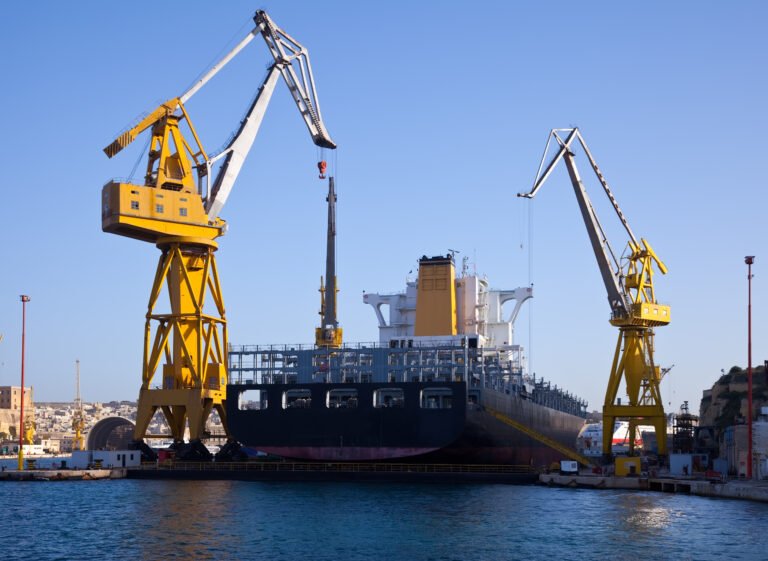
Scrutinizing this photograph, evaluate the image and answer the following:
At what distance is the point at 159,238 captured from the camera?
235 feet

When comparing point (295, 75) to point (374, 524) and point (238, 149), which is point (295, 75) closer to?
point (238, 149)

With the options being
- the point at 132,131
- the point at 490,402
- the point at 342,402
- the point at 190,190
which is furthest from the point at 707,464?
the point at 132,131

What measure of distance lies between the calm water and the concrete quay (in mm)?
8801

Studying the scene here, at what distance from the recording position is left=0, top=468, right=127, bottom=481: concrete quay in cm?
6800

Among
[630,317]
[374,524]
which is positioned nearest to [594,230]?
[630,317]

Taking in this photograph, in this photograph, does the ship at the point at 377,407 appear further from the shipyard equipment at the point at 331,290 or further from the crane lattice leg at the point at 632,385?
the shipyard equipment at the point at 331,290

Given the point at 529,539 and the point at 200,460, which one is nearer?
the point at 529,539

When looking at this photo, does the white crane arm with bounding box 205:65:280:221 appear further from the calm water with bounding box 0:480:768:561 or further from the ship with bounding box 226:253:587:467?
the calm water with bounding box 0:480:768:561

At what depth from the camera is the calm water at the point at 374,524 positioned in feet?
120

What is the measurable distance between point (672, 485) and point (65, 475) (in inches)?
1464

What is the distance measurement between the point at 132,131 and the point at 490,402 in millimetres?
28838

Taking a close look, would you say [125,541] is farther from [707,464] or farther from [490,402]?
[707,464]

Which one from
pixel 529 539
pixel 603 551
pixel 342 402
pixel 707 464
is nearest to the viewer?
pixel 603 551

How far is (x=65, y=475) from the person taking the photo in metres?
68.2
